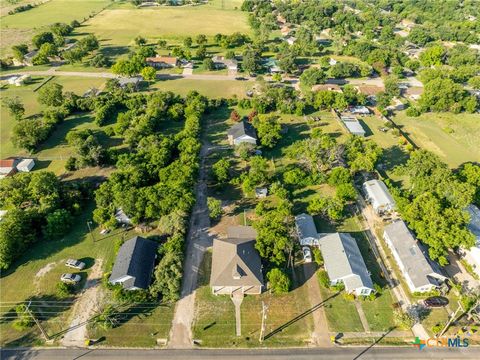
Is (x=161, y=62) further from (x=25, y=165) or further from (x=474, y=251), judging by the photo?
(x=474, y=251)

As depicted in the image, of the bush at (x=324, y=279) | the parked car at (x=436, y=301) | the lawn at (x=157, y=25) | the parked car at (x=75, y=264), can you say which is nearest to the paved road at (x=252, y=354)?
the parked car at (x=436, y=301)

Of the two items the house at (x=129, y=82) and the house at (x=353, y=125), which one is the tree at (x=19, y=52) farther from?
the house at (x=353, y=125)

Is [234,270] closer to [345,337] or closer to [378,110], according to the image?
[345,337]

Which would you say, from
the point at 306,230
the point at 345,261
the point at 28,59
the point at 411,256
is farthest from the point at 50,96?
the point at 411,256

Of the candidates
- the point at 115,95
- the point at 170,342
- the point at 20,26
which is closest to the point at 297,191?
the point at 170,342

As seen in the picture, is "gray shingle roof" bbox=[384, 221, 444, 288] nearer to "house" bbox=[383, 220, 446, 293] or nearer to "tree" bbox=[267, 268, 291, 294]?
"house" bbox=[383, 220, 446, 293]

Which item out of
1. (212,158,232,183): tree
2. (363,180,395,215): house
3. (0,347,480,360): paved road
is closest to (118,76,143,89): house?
(212,158,232,183): tree

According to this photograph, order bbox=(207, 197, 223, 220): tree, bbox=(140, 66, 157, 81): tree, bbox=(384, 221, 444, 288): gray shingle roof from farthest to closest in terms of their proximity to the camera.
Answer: bbox=(140, 66, 157, 81): tree, bbox=(207, 197, 223, 220): tree, bbox=(384, 221, 444, 288): gray shingle roof

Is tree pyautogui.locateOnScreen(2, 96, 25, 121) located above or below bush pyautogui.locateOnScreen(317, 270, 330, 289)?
above
